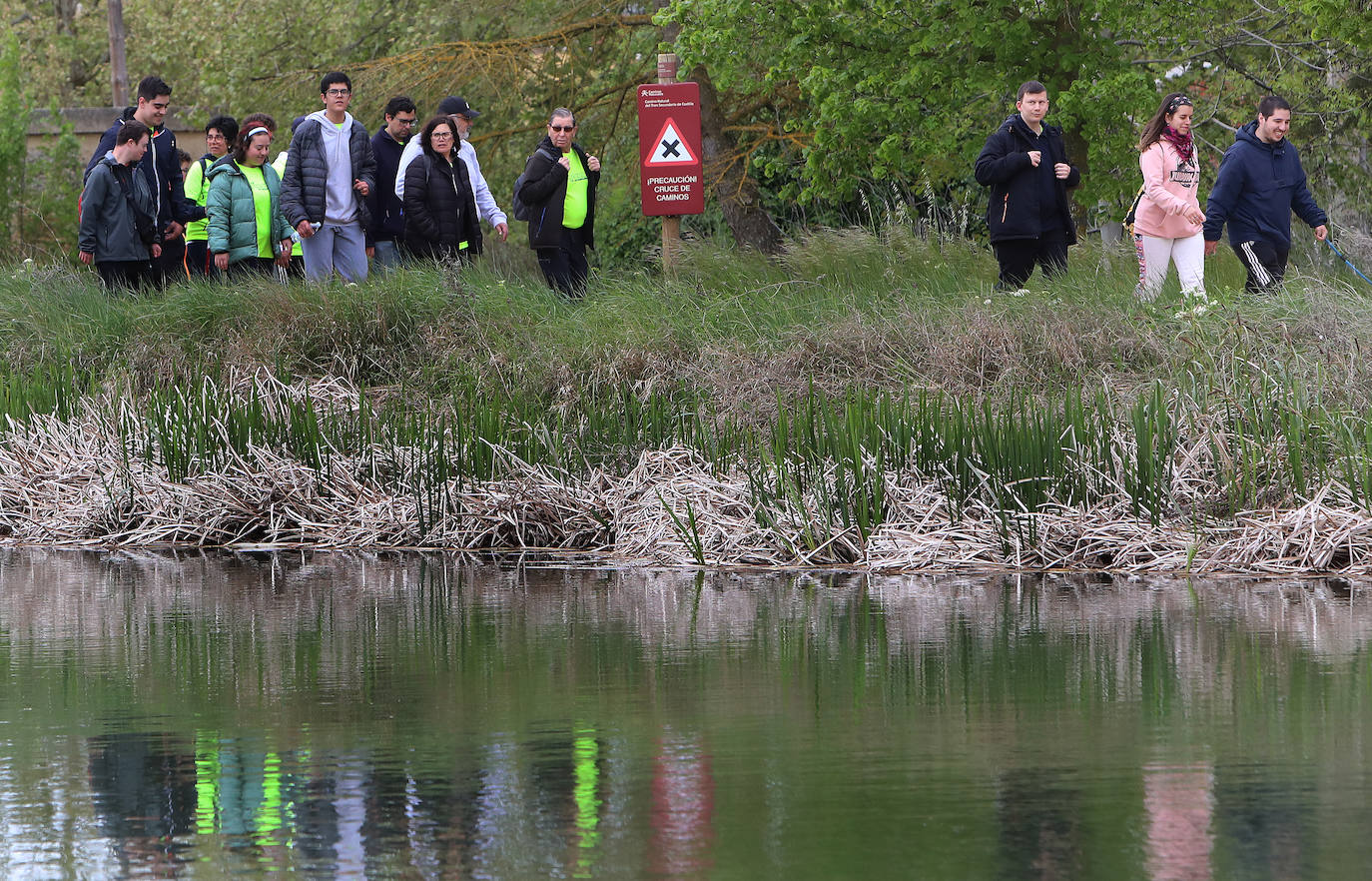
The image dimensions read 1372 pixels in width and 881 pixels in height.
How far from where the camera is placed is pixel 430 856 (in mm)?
4027

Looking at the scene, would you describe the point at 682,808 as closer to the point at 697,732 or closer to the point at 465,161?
the point at 697,732

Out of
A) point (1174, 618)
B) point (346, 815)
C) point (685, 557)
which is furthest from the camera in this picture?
point (685, 557)

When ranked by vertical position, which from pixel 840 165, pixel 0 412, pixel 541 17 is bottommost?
pixel 0 412

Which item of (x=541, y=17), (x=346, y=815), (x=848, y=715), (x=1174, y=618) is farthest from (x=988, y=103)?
(x=346, y=815)

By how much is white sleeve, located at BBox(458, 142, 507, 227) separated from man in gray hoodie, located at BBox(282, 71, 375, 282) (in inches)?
26.6

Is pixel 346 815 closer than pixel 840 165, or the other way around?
pixel 346 815

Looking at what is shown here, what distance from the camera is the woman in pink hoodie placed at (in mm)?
11930

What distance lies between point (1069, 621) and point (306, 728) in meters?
2.88

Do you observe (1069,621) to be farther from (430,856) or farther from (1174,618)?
(430,856)

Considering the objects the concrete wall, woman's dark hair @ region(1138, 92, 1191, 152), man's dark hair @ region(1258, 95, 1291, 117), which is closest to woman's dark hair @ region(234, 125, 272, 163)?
woman's dark hair @ region(1138, 92, 1191, 152)

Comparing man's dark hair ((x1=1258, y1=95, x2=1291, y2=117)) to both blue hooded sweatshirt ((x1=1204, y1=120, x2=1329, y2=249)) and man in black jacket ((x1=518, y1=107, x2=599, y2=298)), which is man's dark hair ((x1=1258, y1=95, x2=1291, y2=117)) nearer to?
blue hooded sweatshirt ((x1=1204, y1=120, x2=1329, y2=249))

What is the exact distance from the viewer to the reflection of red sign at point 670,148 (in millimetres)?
13617

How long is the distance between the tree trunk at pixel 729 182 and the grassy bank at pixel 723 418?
Result: 7.15 meters

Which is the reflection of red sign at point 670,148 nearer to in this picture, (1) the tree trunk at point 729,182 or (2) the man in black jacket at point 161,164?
(2) the man in black jacket at point 161,164
